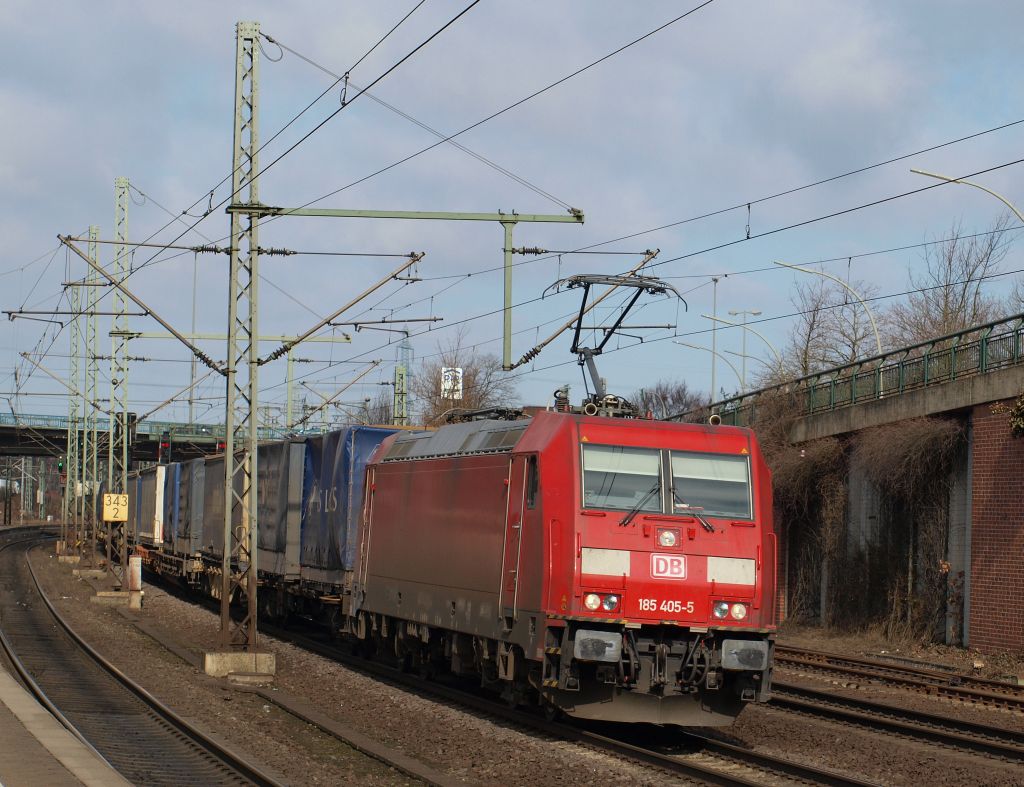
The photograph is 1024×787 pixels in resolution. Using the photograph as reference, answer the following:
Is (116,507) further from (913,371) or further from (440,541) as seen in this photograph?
(440,541)

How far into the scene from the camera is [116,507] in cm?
4162

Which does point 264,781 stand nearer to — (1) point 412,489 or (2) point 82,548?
(1) point 412,489

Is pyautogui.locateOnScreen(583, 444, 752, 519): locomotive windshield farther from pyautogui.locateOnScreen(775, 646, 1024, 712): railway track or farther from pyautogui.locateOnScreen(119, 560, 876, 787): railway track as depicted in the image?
Answer: pyautogui.locateOnScreen(775, 646, 1024, 712): railway track

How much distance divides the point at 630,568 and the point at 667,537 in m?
0.54

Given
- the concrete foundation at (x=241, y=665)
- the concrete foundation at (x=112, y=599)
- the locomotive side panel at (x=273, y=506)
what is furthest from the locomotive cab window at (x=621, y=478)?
the concrete foundation at (x=112, y=599)

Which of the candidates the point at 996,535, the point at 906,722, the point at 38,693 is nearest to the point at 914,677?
the point at 996,535

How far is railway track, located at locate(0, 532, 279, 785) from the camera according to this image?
496 inches

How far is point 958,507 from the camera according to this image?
954 inches

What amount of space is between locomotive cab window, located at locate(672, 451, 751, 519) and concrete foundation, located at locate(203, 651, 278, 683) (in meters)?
8.38

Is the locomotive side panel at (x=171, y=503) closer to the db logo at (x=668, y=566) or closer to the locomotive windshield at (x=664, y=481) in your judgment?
the locomotive windshield at (x=664, y=481)

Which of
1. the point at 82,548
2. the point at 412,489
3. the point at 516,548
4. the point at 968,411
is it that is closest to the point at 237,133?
the point at 412,489

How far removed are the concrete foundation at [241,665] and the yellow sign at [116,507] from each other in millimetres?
22150

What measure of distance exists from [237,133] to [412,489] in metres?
6.43

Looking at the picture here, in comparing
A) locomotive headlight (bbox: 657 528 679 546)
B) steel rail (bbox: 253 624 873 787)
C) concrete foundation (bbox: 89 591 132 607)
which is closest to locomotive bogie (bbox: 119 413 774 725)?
locomotive headlight (bbox: 657 528 679 546)
